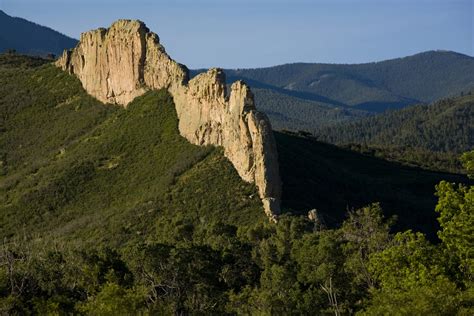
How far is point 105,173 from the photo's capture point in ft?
327

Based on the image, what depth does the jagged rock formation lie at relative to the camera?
8219cm

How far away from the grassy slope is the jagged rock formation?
1604 millimetres

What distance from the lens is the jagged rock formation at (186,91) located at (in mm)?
82188

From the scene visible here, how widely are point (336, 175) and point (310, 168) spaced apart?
7.68 metres

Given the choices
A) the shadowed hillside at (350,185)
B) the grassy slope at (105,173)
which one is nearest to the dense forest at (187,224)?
the grassy slope at (105,173)

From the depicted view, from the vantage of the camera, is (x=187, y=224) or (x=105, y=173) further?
(x=105, y=173)

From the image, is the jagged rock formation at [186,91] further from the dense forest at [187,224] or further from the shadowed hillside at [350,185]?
the shadowed hillside at [350,185]

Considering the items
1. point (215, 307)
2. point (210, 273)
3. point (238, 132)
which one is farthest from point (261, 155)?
point (215, 307)

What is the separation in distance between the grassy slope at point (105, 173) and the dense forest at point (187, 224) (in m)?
0.19

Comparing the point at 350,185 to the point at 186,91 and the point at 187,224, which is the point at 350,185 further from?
the point at 187,224

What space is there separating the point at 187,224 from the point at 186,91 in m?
24.1

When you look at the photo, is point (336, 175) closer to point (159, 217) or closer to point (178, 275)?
point (159, 217)

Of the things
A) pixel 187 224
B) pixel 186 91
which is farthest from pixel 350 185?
pixel 187 224

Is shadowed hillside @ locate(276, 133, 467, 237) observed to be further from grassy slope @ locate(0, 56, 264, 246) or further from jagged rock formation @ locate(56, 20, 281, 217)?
grassy slope @ locate(0, 56, 264, 246)
